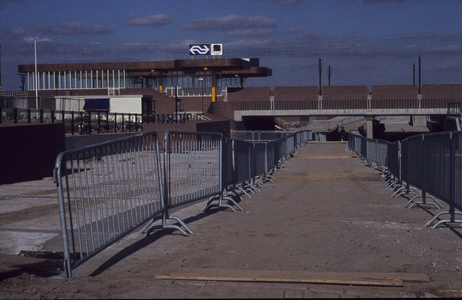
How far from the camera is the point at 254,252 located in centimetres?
684

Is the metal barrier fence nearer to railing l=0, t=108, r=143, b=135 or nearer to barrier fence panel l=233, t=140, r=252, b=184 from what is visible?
barrier fence panel l=233, t=140, r=252, b=184

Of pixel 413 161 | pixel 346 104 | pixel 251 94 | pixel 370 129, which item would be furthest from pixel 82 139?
pixel 346 104

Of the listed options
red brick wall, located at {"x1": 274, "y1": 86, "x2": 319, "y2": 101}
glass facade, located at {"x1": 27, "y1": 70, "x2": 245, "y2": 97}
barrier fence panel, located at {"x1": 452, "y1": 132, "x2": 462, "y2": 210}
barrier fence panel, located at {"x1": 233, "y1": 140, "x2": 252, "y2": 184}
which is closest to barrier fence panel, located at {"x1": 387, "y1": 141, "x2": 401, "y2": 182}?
barrier fence panel, located at {"x1": 233, "y1": 140, "x2": 252, "y2": 184}

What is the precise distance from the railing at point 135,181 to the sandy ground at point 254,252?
33 centimetres

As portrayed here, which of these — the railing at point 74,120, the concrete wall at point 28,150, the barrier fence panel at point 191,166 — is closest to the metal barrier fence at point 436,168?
the barrier fence panel at point 191,166

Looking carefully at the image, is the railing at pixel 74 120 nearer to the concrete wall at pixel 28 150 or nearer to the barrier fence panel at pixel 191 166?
the concrete wall at pixel 28 150

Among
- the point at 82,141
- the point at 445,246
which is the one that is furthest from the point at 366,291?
the point at 82,141

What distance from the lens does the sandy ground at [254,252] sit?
4910mm

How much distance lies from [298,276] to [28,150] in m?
15.6

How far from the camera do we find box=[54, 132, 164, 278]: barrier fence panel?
5.87 metres

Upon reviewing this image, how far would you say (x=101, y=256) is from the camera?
667cm

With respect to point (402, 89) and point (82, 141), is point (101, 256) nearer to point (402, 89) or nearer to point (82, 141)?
point (82, 141)

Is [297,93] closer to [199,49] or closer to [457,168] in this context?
[199,49]

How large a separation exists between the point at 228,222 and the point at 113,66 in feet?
232
